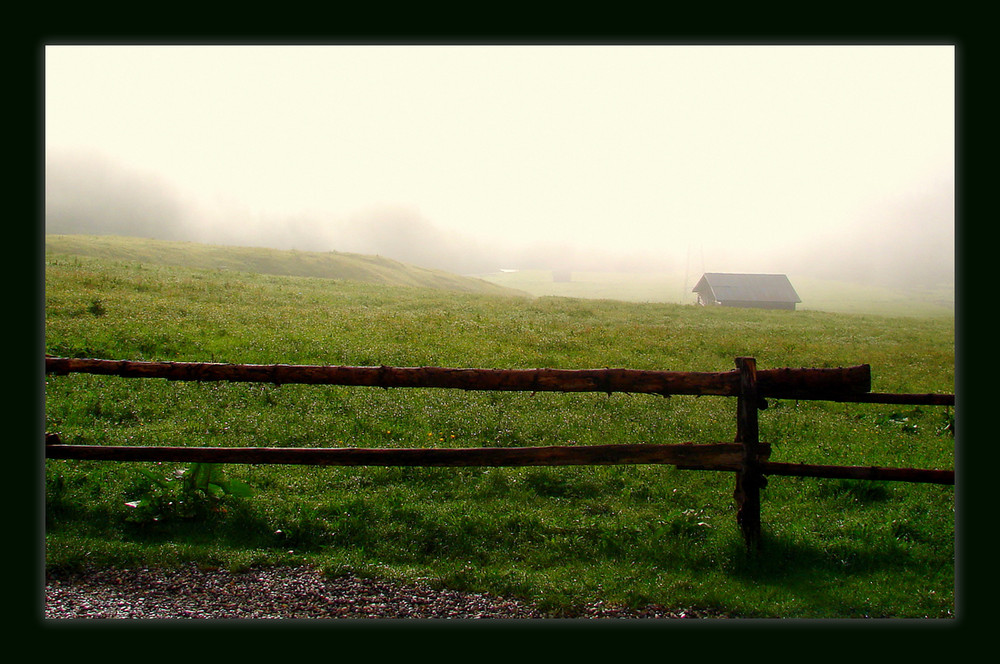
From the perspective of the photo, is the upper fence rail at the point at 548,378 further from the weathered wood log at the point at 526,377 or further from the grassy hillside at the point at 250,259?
the grassy hillside at the point at 250,259

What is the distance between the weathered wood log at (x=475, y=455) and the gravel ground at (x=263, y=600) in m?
1.23

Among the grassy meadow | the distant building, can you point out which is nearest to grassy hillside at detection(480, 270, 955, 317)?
the distant building

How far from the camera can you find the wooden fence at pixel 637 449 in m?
6.39

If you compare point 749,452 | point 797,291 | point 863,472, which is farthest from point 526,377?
point 797,291

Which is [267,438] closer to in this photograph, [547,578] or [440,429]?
[440,429]

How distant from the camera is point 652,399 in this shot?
14.6 meters

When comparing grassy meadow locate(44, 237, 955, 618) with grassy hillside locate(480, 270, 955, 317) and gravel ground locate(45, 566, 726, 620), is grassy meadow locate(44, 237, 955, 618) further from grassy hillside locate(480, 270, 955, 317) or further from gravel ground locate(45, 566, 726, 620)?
grassy hillside locate(480, 270, 955, 317)

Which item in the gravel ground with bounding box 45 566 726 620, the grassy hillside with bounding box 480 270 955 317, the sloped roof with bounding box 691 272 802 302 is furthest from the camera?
the grassy hillside with bounding box 480 270 955 317

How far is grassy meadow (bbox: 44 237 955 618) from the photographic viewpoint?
19.9 feet

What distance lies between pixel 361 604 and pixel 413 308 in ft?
83.3

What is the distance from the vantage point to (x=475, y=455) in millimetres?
6465

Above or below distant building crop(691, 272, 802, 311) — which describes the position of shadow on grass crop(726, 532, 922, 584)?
below

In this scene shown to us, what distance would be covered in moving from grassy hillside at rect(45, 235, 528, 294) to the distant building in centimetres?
2740

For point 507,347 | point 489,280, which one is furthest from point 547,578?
point 489,280
